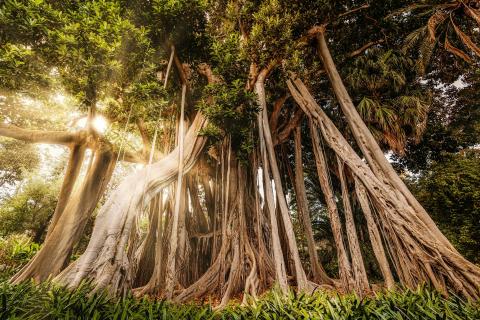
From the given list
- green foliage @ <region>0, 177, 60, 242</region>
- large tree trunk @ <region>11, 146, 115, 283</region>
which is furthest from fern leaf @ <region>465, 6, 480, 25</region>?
green foliage @ <region>0, 177, 60, 242</region>

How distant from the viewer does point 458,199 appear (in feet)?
17.1

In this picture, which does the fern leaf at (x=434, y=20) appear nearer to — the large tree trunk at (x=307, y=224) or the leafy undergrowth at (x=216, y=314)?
the large tree trunk at (x=307, y=224)

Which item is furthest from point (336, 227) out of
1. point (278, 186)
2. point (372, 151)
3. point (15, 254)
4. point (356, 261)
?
point (15, 254)

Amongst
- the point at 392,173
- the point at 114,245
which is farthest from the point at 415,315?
the point at 114,245

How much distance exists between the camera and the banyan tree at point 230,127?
2.87 metres

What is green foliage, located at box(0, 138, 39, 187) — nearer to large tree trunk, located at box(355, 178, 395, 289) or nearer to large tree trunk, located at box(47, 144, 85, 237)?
large tree trunk, located at box(47, 144, 85, 237)

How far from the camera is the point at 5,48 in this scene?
287cm

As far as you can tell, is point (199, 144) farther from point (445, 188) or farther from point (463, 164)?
point (463, 164)

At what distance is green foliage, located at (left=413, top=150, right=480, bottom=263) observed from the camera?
4.94 m

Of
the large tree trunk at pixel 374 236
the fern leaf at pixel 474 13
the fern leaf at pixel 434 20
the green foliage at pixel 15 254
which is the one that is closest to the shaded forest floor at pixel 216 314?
the large tree trunk at pixel 374 236

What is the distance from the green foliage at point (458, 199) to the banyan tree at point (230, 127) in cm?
137

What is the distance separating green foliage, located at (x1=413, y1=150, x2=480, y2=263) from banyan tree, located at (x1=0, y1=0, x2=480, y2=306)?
137 centimetres

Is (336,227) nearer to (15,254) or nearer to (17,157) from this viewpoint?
(15,254)

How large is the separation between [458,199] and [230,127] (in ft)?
18.9
